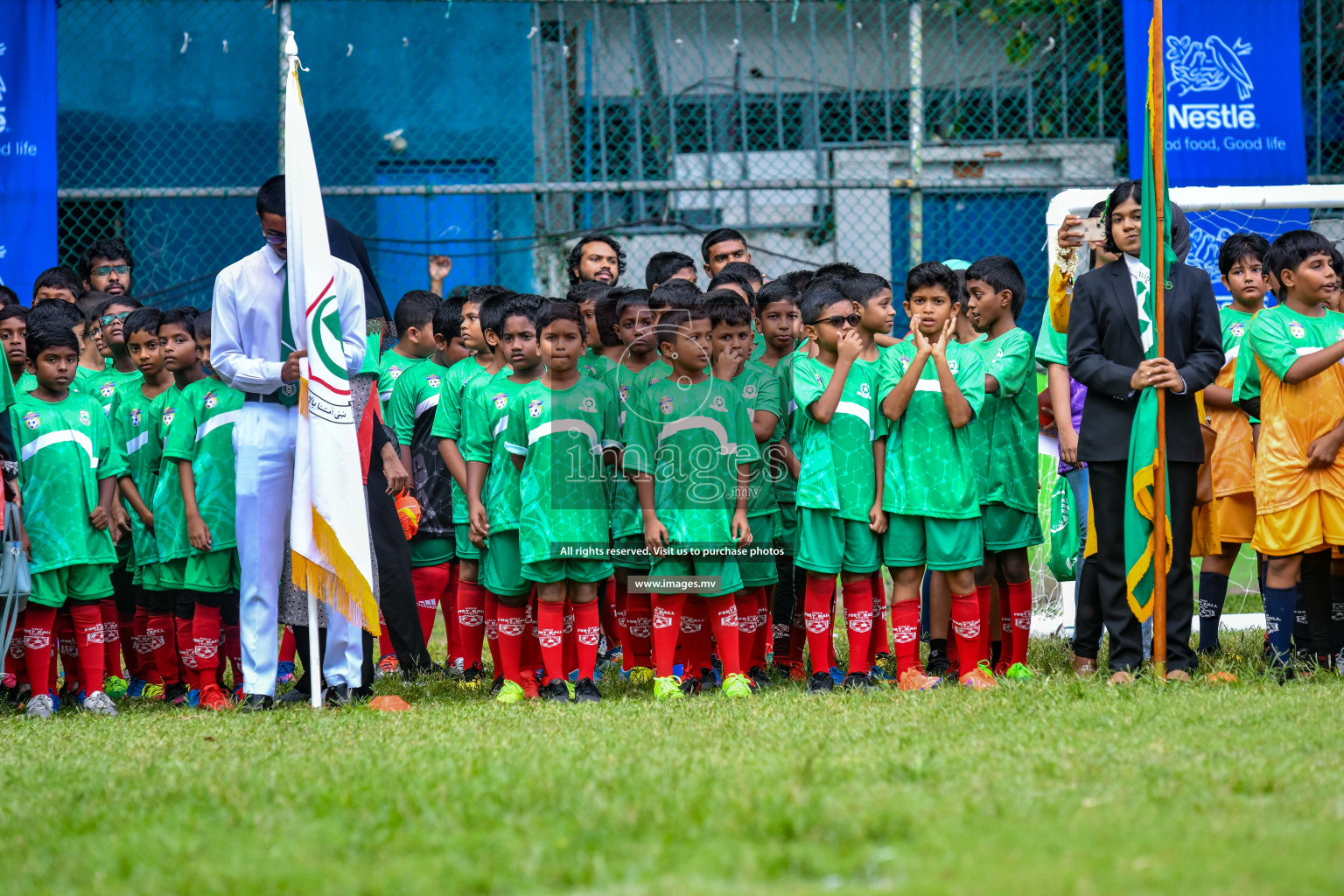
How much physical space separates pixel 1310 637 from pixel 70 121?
946 cm

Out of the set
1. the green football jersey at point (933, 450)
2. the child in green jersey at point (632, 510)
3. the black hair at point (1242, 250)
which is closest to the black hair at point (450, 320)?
the child in green jersey at point (632, 510)

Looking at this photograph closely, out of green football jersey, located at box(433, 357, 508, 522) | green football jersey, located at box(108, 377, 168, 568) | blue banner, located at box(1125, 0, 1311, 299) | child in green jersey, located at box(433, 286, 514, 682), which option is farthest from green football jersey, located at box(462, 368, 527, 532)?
blue banner, located at box(1125, 0, 1311, 299)

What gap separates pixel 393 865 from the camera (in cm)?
294

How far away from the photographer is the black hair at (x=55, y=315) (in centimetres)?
612

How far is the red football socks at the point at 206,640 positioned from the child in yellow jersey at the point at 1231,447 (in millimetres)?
4389

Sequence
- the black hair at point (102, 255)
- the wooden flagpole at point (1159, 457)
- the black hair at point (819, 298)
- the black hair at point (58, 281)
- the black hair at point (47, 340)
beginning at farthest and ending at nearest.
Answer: the black hair at point (102, 255), the black hair at point (58, 281), the black hair at point (47, 340), the black hair at point (819, 298), the wooden flagpole at point (1159, 457)

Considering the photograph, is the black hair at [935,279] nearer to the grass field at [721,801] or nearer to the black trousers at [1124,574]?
the black trousers at [1124,574]

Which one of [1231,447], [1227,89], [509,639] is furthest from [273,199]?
→ [1227,89]

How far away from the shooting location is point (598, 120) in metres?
10.5

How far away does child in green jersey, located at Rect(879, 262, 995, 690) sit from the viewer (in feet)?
18.6

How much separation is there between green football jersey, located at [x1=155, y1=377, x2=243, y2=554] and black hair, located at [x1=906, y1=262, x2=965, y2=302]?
2.98 metres

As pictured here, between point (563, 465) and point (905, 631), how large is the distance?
1.56 metres

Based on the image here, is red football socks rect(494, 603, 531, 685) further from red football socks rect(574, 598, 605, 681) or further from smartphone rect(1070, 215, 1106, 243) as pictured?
smartphone rect(1070, 215, 1106, 243)

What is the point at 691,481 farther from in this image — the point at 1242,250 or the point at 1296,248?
the point at 1242,250
